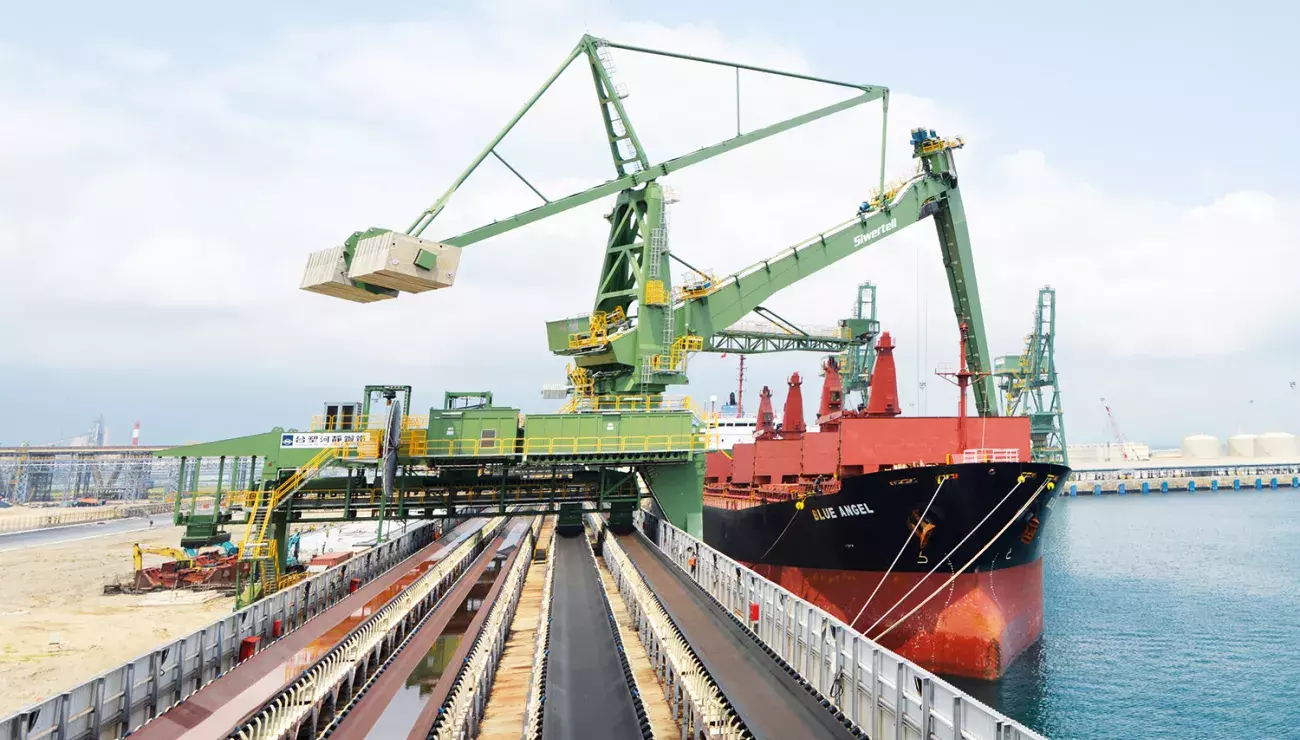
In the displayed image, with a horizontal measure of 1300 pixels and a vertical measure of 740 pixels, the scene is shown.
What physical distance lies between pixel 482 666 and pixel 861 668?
18.7 feet

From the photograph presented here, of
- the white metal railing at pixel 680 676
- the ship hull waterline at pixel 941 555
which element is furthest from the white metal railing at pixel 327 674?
the ship hull waterline at pixel 941 555

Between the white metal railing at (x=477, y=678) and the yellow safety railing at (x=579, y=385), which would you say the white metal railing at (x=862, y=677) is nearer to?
the white metal railing at (x=477, y=678)

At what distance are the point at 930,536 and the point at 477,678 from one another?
53.0ft

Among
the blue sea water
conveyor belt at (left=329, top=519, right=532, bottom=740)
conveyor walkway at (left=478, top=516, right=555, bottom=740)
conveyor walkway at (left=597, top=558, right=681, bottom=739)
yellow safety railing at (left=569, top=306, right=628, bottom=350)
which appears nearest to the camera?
conveyor belt at (left=329, top=519, right=532, bottom=740)

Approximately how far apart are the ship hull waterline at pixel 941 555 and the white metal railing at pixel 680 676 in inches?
353

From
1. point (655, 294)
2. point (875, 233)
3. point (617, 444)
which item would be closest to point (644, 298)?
point (655, 294)

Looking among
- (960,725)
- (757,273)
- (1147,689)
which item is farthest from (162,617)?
(1147,689)

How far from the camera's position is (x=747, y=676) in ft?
34.9

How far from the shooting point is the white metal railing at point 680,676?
9070mm

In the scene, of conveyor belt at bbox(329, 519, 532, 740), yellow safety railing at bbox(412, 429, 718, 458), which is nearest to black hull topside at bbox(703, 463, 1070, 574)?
yellow safety railing at bbox(412, 429, 718, 458)

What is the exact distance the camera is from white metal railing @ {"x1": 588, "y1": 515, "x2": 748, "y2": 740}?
9070 millimetres

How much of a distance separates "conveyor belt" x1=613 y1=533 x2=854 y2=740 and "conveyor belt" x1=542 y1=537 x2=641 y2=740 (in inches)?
53.4

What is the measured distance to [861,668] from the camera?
996cm

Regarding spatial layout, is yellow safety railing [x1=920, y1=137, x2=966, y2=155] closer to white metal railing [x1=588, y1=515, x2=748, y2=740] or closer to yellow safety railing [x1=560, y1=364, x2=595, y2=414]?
yellow safety railing [x1=560, y1=364, x2=595, y2=414]
